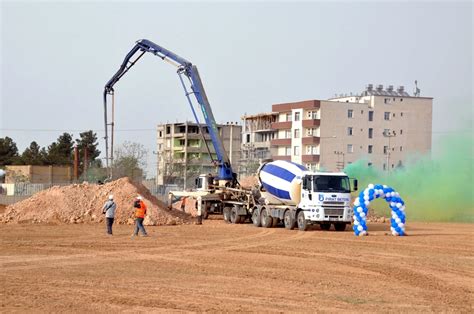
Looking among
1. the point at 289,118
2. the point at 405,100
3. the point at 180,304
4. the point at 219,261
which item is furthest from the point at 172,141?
the point at 180,304

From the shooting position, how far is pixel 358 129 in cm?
11662

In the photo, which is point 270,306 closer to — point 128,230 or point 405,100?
point 128,230

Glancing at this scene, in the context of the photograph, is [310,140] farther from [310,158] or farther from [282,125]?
[282,125]

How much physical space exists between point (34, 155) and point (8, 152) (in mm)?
4773

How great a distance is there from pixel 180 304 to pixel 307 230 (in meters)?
27.6

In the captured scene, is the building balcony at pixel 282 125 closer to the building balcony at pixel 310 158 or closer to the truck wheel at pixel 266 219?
the building balcony at pixel 310 158

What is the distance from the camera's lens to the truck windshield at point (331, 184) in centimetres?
4244

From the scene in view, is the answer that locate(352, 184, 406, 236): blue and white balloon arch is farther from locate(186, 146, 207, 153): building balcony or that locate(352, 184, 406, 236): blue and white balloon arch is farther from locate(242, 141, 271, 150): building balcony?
locate(186, 146, 207, 153): building balcony

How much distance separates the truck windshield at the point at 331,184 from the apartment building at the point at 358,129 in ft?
227

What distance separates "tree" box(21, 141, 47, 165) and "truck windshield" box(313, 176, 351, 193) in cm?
8797

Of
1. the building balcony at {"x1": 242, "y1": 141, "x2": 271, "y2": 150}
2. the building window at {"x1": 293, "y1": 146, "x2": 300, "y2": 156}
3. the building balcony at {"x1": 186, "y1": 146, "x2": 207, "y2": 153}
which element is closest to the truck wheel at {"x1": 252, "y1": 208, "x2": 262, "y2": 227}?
the building window at {"x1": 293, "y1": 146, "x2": 300, "y2": 156}

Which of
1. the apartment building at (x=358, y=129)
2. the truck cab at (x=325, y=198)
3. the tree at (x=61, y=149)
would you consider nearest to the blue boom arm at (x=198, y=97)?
the truck cab at (x=325, y=198)

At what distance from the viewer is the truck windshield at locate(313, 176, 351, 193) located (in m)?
42.4

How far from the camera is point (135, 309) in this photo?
1627 cm
